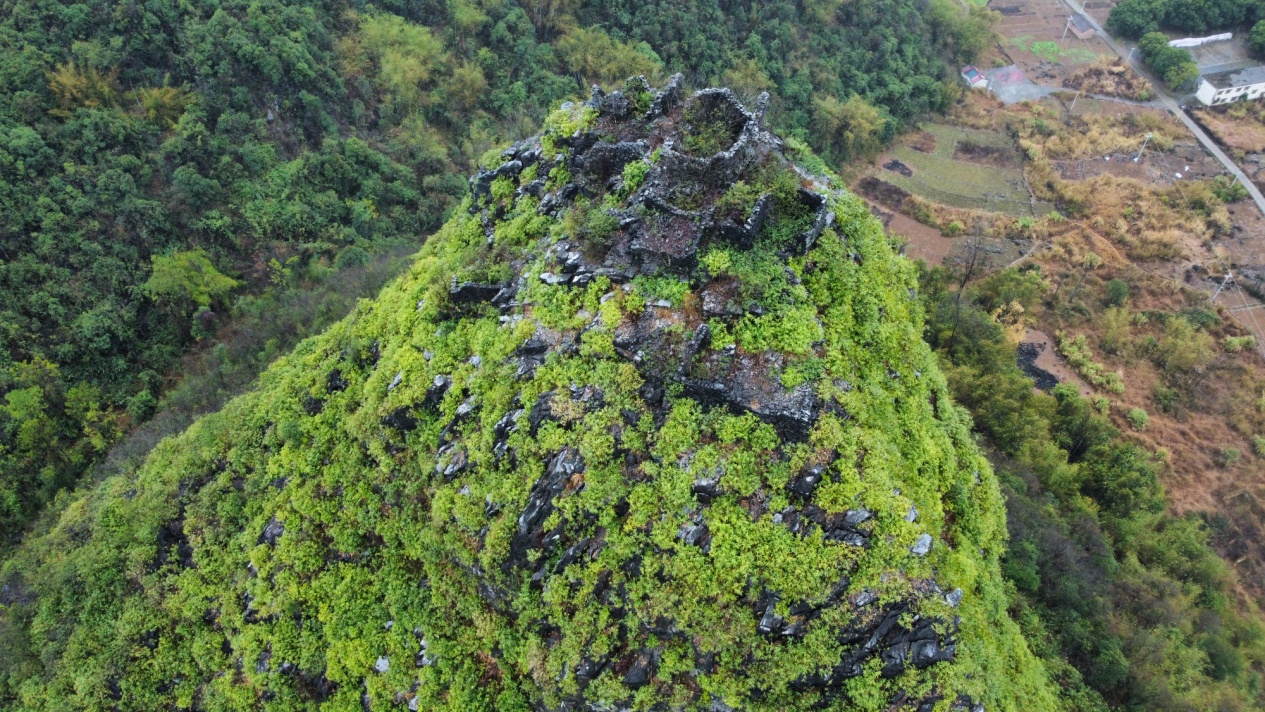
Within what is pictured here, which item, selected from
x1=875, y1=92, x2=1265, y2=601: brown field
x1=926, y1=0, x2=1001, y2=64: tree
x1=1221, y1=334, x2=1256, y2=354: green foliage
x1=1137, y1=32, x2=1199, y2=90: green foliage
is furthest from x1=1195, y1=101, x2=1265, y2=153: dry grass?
x1=1221, y1=334, x2=1256, y2=354: green foliage

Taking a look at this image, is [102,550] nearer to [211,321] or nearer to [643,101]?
[211,321]

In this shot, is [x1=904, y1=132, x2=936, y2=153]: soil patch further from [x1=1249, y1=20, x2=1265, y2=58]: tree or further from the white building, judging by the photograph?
[x1=1249, y1=20, x2=1265, y2=58]: tree

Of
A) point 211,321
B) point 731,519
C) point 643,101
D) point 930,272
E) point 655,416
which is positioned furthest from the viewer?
point 930,272

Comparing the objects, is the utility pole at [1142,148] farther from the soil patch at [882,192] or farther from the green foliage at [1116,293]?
the soil patch at [882,192]

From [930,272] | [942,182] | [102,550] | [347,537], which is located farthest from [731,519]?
[942,182]

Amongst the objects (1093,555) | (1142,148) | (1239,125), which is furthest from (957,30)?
(1093,555)

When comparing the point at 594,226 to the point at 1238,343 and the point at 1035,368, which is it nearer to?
the point at 1035,368

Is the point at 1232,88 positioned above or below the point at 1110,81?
below
